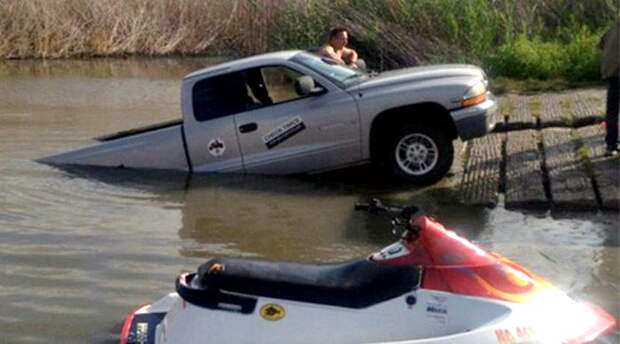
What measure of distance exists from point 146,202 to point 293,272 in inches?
232

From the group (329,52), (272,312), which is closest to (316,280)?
(272,312)

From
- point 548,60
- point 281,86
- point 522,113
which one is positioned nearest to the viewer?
point 522,113

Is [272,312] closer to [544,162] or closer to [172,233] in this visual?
[172,233]

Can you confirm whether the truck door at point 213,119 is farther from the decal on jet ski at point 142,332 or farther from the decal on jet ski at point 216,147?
the decal on jet ski at point 142,332

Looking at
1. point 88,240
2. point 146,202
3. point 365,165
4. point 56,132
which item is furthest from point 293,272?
point 56,132

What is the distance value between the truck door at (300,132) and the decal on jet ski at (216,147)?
22cm

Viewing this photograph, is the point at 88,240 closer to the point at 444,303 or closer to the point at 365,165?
the point at 365,165

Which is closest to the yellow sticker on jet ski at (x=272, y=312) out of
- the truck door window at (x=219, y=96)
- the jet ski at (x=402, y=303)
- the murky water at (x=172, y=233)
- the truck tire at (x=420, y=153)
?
the jet ski at (x=402, y=303)

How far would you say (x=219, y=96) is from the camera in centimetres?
1261

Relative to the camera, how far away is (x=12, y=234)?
10.4 m

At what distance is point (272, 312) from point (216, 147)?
22.1ft

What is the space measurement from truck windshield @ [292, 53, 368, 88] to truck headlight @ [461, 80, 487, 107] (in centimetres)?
127

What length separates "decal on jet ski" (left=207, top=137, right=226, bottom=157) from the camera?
12.5m

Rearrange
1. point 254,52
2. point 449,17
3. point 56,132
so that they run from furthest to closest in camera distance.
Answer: point 254,52 < point 449,17 < point 56,132
